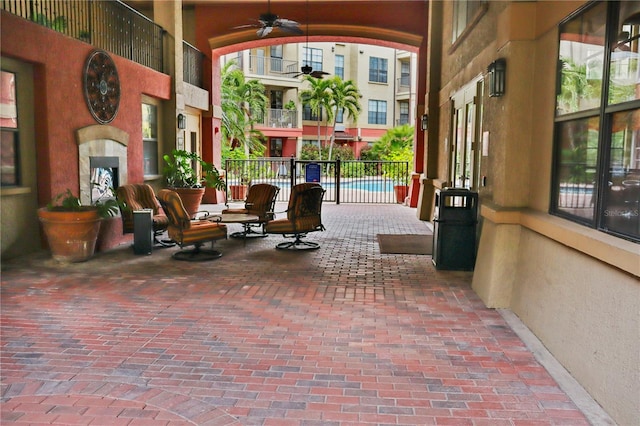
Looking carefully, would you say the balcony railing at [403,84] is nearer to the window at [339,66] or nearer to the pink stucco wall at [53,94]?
the window at [339,66]

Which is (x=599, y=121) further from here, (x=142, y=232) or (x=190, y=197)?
(x=190, y=197)

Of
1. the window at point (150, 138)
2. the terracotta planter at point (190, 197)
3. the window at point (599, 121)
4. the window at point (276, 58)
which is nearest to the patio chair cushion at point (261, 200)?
the terracotta planter at point (190, 197)

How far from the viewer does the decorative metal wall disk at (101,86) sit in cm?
885

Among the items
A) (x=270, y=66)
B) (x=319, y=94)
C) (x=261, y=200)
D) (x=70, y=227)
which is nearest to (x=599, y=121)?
(x=70, y=227)

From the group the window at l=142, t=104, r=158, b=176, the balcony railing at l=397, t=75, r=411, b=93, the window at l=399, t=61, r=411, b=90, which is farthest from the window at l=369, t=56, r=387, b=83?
the window at l=142, t=104, r=158, b=176

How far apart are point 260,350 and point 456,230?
3821 mm

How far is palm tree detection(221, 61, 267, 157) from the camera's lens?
73.8ft

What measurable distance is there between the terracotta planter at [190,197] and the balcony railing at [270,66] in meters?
20.1

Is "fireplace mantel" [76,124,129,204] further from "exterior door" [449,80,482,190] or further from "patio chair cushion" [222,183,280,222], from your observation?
"exterior door" [449,80,482,190]

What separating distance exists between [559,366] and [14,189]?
7.29 m

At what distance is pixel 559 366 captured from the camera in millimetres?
4059

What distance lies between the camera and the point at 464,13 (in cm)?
956

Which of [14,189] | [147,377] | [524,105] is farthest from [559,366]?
[14,189]

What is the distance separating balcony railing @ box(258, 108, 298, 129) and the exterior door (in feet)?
71.4
